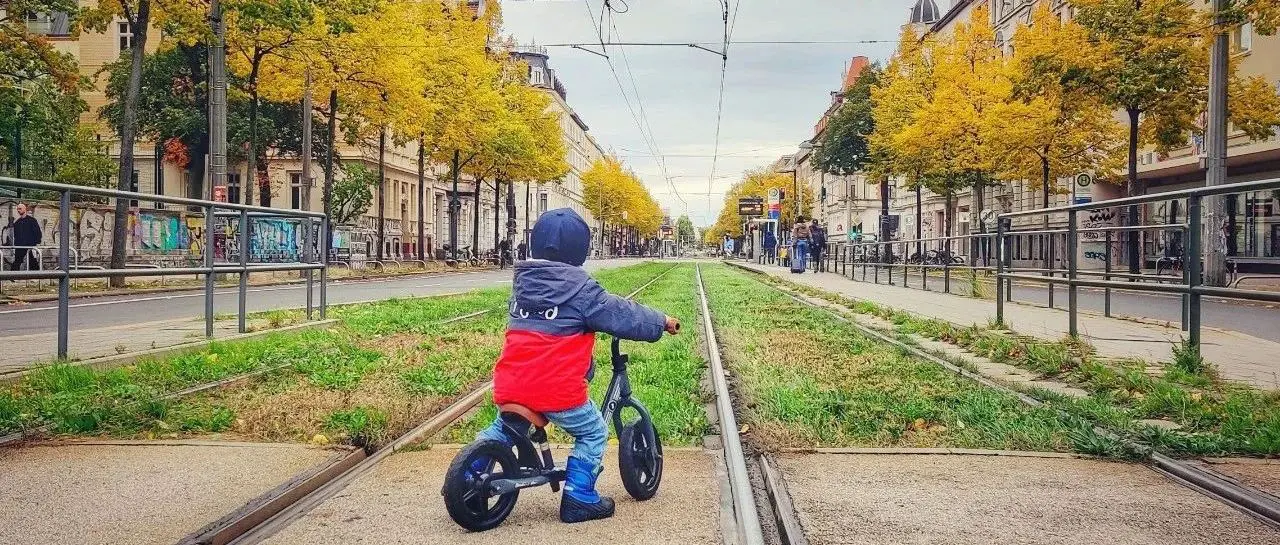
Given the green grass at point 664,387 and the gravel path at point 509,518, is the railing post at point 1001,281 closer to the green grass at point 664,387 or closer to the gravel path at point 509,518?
the green grass at point 664,387

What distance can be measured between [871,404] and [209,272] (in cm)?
649

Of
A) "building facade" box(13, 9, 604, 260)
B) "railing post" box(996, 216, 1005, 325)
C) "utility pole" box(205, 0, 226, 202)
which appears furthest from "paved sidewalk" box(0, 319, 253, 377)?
"building facade" box(13, 9, 604, 260)

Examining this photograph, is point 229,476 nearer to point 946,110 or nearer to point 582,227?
point 582,227

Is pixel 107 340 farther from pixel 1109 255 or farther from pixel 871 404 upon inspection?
pixel 1109 255

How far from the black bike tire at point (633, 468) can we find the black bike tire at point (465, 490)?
44 centimetres

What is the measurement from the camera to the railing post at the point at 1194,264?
7609mm

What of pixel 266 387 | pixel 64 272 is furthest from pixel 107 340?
pixel 266 387

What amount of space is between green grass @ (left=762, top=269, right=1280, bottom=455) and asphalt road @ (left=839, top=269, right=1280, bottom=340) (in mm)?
424

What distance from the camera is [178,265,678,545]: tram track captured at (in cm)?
374

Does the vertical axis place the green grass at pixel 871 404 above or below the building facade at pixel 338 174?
below

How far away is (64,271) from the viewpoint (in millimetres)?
7797

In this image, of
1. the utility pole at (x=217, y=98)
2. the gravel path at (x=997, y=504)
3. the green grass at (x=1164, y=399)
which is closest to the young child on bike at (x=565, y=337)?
the gravel path at (x=997, y=504)

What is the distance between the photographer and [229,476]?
15.2 ft

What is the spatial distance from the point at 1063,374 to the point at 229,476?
20.3ft
